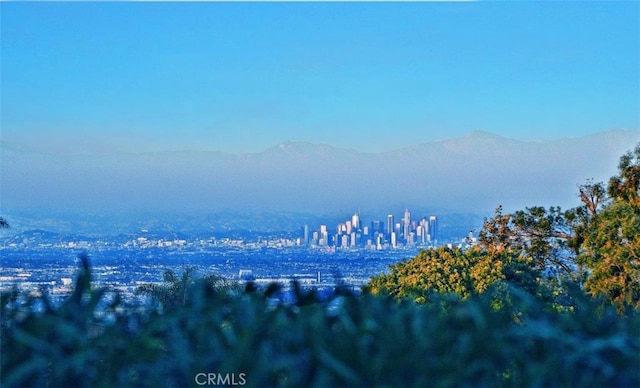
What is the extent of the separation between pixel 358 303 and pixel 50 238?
30374 millimetres

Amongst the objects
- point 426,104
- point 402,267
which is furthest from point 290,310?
point 426,104

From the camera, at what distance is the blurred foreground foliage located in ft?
7.57

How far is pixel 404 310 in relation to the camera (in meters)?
2.64

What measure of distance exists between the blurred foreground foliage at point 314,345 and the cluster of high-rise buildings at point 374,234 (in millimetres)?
37087

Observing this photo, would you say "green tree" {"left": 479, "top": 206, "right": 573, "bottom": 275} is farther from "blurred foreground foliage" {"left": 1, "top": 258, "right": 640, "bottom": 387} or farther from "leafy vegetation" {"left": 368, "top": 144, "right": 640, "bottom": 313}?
"blurred foreground foliage" {"left": 1, "top": 258, "right": 640, "bottom": 387}

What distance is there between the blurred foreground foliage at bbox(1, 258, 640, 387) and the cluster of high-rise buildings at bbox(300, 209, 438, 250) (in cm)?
3709

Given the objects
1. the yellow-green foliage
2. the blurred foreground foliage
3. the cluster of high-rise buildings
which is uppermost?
the cluster of high-rise buildings

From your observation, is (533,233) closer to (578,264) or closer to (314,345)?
(578,264)

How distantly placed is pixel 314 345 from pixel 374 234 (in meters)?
40.2

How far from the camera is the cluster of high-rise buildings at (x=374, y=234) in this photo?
40594mm

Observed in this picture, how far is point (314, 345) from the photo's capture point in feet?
7.73

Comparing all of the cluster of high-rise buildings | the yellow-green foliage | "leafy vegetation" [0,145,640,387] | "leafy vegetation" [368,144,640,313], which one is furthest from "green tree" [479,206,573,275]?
"leafy vegetation" [0,145,640,387]

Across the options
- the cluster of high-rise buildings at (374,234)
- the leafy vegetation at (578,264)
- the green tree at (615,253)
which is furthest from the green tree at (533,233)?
the cluster of high-rise buildings at (374,234)

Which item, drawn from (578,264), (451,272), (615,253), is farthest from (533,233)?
(451,272)
